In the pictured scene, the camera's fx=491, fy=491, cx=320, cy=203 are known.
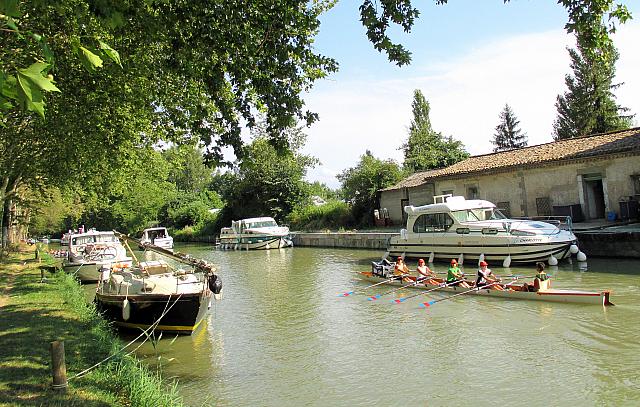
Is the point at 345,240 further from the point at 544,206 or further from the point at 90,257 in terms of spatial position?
the point at 90,257

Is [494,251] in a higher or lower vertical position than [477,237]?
lower

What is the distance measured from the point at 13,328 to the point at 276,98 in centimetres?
842

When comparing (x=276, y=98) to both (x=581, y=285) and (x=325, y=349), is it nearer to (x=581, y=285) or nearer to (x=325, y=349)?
(x=325, y=349)

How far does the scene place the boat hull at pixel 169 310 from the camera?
11.9 m

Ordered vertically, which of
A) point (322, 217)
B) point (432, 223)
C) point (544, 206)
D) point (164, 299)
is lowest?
point (164, 299)

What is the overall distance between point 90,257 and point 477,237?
16814 mm

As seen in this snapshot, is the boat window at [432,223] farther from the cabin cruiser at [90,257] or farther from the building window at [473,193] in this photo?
the cabin cruiser at [90,257]

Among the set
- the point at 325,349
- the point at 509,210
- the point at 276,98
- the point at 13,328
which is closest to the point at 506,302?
the point at 325,349

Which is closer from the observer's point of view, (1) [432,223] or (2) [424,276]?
(2) [424,276]

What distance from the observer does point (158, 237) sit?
47.0 metres

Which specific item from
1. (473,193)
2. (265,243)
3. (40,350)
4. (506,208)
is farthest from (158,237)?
(40,350)

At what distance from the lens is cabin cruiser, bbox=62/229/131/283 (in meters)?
21.8

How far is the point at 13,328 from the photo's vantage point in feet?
36.0

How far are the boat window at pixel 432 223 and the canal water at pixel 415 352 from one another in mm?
5369
